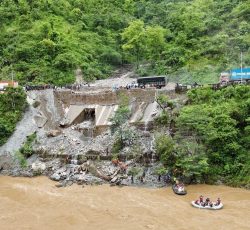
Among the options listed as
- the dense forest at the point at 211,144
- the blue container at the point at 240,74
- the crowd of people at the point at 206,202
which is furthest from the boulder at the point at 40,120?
the crowd of people at the point at 206,202

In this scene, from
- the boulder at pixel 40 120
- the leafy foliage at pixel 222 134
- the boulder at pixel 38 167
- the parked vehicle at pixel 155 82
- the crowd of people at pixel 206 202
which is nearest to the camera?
the crowd of people at pixel 206 202

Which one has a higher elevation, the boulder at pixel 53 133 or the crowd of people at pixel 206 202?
the boulder at pixel 53 133

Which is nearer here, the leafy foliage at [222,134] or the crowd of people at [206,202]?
the crowd of people at [206,202]

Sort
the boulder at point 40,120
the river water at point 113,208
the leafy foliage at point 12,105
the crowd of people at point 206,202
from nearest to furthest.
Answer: the river water at point 113,208 → the crowd of people at point 206,202 → the boulder at point 40,120 → the leafy foliage at point 12,105

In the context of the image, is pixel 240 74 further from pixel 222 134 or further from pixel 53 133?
pixel 53 133

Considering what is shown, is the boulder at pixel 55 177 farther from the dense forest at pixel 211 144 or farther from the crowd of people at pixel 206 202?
the crowd of people at pixel 206 202

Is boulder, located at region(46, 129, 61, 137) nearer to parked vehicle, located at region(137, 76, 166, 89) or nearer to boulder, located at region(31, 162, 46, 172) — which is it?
boulder, located at region(31, 162, 46, 172)

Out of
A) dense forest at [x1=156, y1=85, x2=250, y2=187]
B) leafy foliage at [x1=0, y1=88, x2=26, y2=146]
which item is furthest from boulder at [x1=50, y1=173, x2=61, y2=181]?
leafy foliage at [x1=0, y1=88, x2=26, y2=146]
